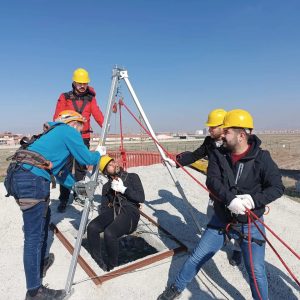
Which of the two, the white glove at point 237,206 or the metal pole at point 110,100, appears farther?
the metal pole at point 110,100

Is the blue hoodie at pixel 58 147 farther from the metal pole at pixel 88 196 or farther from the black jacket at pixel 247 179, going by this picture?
the black jacket at pixel 247 179

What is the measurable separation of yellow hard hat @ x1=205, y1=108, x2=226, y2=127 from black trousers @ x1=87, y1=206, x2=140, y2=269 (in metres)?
1.87

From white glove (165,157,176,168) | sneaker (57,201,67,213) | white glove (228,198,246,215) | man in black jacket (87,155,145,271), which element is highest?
white glove (165,157,176,168)

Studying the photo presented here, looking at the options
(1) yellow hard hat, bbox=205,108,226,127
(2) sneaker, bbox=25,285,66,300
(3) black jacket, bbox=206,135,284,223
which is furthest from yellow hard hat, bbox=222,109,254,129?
(2) sneaker, bbox=25,285,66,300

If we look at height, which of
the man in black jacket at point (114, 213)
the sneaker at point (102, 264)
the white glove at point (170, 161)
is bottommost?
the sneaker at point (102, 264)

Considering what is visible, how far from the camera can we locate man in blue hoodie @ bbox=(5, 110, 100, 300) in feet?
10.2

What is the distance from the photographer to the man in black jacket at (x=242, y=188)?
2871mm

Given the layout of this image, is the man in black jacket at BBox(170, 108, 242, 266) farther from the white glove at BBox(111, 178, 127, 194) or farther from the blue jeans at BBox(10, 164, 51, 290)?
the blue jeans at BBox(10, 164, 51, 290)

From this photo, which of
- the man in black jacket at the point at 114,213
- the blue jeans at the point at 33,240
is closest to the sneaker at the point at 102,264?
the man in black jacket at the point at 114,213

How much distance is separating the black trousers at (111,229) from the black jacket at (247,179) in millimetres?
1767

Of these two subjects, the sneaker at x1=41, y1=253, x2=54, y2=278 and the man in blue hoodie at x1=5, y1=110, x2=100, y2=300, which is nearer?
the man in blue hoodie at x1=5, y1=110, x2=100, y2=300

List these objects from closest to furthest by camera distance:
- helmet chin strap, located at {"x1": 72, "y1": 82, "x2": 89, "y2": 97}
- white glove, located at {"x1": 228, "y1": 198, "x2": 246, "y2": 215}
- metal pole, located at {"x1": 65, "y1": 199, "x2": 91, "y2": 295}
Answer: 1. white glove, located at {"x1": 228, "y1": 198, "x2": 246, "y2": 215}
2. metal pole, located at {"x1": 65, "y1": 199, "x2": 91, "y2": 295}
3. helmet chin strap, located at {"x1": 72, "y1": 82, "x2": 89, "y2": 97}

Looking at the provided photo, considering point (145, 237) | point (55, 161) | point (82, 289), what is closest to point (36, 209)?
point (55, 161)

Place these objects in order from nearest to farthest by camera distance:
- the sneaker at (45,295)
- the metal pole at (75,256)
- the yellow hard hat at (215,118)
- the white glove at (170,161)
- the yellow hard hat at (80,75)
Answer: the sneaker at (45,295) → the metal pole at (75,256) → the yellow hard hat at (215,118) → the white glove at (170,161) → the yellow hard hat at (80,75)
